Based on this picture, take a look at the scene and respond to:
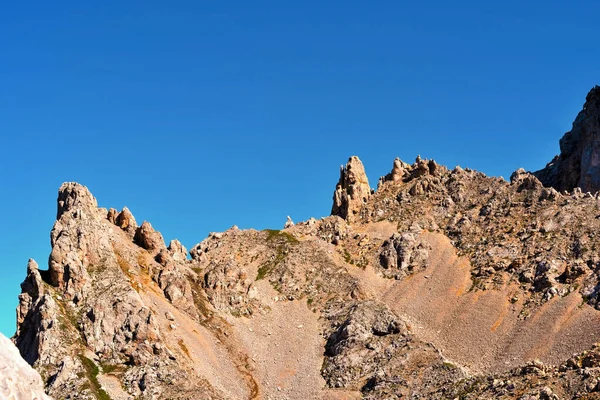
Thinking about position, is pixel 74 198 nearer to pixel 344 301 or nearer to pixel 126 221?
pixel 126 221

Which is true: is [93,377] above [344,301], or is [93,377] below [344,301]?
below

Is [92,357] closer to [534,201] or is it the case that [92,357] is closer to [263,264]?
[263,264]

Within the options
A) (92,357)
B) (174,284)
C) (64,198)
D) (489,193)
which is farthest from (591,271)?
(64,198)

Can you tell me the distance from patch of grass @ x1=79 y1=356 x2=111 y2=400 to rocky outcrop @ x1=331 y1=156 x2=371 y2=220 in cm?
9103

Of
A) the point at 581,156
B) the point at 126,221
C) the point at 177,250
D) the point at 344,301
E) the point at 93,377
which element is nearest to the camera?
the point at 93,377

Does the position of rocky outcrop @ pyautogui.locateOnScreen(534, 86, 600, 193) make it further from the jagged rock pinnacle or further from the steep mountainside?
the jagged rock pinnacle

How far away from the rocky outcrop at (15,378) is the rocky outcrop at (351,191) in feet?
498

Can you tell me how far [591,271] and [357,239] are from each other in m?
58.7

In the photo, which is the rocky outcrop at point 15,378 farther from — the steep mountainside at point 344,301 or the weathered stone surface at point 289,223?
the weathered stone surface at point 289,223

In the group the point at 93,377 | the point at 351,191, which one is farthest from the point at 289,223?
the point at 93,377

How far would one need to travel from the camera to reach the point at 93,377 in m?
98.9

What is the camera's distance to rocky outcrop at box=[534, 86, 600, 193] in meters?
171

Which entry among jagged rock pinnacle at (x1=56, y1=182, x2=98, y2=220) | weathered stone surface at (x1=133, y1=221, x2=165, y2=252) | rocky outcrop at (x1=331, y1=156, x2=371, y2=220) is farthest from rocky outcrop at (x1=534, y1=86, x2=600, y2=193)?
jagged rock pinnacle at (x1=56, y1=182, x2=98, y2=220)

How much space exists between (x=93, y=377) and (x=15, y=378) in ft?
259
